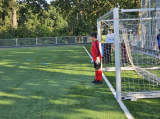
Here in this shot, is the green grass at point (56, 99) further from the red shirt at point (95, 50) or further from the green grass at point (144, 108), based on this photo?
the red shirt at point (95, 50)

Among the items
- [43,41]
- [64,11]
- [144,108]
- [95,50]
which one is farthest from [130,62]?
[64,11]

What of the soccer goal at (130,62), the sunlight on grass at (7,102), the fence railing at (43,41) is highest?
the fence railing at (43,41)

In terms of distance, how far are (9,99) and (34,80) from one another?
95.5 inches

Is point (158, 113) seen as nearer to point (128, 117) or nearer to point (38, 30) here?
point (128, 117)

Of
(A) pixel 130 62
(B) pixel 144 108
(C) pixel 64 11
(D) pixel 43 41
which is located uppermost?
(C) pixel 64 11

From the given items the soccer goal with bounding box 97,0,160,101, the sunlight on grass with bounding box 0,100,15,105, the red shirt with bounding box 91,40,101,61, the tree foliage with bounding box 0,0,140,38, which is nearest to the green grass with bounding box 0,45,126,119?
the sunlight on grass with bounding box 0,100,15,105

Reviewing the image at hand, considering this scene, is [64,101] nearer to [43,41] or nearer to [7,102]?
[7,102]

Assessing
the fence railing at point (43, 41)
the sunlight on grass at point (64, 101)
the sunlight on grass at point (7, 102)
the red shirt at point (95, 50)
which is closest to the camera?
the sunlight on grass at point (64, 101)

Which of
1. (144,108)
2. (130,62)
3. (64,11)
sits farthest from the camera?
(64,11)

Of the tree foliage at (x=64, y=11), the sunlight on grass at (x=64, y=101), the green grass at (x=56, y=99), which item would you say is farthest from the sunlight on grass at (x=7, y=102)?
the tree foliage at (x=64, y=11)

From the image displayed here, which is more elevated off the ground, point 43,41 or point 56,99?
point 43,41


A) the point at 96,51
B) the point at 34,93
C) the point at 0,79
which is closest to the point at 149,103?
the point at 96,51

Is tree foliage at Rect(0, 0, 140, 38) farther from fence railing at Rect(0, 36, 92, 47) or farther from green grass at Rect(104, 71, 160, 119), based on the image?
green grass at Rect(104, 71, 160, 119)

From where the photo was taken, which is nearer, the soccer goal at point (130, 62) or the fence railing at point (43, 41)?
the soccer goal at point (130, 62)
